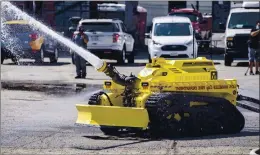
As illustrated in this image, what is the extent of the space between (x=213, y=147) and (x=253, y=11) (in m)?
19.3

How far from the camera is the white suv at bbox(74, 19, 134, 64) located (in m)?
29.8

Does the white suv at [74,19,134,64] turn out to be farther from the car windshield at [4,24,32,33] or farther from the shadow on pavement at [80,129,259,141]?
the shadow on pavement at [80,129,259,141]

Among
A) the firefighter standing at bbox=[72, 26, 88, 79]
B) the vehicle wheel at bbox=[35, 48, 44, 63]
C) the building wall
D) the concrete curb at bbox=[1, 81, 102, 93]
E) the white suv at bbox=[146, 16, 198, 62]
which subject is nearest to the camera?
the concrete curb at bbox=[1, 81, 102, 93]

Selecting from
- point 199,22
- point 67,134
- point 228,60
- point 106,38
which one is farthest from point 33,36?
point 199,22

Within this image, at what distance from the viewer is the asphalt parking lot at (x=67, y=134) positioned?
40.2ft

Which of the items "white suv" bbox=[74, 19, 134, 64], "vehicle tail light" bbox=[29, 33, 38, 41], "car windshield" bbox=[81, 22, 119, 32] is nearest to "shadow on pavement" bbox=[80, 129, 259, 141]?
"vehicle tail light" bbox=[29, 33, 38, 41]

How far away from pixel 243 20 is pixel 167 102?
1796 centimetres

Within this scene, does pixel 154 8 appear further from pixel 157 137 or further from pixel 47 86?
pixel 157 137

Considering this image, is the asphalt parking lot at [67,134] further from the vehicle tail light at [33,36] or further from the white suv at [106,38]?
the white suv at [106,38]

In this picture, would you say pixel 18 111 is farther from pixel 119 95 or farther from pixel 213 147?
pixel 213 147

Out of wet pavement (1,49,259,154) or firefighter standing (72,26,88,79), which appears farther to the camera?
firefighter standing (72,26,88,79)

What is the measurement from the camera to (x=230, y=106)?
14406mm

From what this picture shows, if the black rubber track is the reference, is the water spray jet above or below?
above

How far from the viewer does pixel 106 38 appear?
2995 cm
